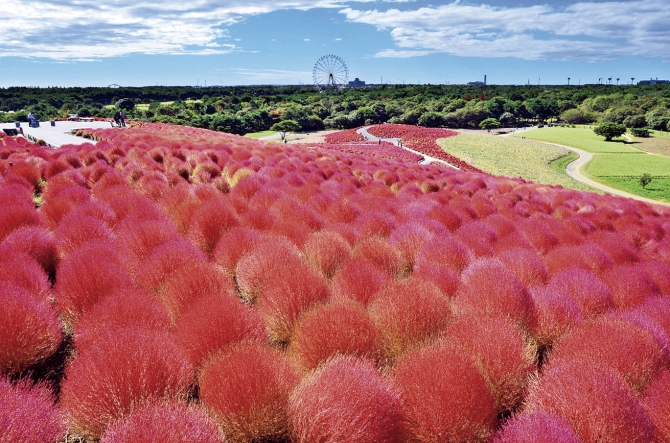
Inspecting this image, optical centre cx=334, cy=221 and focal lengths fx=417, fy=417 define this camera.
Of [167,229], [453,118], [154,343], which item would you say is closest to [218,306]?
[154,343]

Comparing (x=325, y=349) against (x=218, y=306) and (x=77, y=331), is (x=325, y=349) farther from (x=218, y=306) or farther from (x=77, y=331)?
(x=77, y=331)

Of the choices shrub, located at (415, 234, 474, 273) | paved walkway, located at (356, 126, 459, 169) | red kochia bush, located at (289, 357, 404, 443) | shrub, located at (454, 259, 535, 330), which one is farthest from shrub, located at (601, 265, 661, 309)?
paved walkway, located at (356, 126, 459, 169)

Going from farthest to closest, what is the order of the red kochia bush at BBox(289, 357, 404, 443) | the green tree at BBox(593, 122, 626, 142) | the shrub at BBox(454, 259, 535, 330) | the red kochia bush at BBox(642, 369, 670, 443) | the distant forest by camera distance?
the distant forest → the green tree at BBox(593, 122, 626, 142) → the shrub at BBox(454, 259, 535, 330) → the red kochia bush at BBox(642, 369, 670, 443) → the red kochia bush at BBox(289, 357, 404, 443)

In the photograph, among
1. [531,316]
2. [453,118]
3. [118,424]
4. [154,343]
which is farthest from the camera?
[453,118]

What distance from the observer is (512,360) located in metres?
3.19

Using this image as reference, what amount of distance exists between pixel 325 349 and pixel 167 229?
9.32 feet

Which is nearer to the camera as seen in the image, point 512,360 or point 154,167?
point 512,360

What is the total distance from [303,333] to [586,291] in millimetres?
3470

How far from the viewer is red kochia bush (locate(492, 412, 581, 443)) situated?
234 centimetres

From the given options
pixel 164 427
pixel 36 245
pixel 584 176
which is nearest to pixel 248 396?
pixel 164 427

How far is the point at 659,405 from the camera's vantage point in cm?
293

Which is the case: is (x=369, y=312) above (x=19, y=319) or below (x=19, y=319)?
below

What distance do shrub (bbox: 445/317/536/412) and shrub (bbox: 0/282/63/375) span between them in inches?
119

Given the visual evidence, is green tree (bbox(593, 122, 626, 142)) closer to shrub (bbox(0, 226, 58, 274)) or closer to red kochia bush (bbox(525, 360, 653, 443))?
red kochia bush (bbox(525, 360, 653, 443))
